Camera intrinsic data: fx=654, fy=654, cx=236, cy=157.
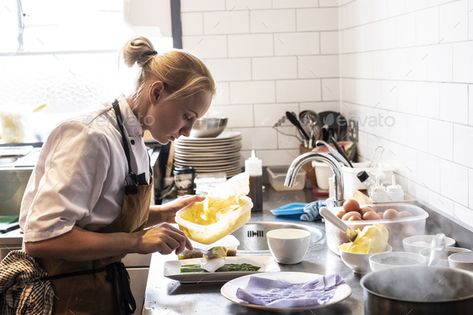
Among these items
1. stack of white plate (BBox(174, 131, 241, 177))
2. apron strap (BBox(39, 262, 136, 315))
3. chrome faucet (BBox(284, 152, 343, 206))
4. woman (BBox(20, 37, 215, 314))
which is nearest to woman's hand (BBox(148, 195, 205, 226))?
woman (BBox(20, 37, 215, 314))

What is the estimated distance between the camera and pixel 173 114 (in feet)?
5.99

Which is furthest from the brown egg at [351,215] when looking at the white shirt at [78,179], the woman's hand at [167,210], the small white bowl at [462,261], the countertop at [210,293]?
the white shirt at [78,179]

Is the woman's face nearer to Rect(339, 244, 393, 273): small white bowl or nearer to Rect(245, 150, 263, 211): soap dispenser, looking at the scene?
Rect(339, 244, 393, 273): small white bowl

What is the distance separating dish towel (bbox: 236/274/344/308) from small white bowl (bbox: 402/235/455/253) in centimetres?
32

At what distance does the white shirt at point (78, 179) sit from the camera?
161 centimetres

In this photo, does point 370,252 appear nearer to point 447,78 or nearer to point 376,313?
point 376,313

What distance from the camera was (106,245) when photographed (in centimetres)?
167

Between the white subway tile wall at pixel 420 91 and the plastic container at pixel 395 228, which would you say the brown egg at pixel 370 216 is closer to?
the plastic container at pixel 395 228

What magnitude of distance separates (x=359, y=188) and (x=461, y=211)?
56cm

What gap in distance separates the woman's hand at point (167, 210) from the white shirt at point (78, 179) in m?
0.30

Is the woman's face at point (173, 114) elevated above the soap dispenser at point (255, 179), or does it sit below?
above

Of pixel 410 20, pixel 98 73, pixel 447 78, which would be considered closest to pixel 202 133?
pixel 98 73

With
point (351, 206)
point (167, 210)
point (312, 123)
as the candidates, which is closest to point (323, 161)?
point (351, 206)

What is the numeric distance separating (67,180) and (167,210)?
556mm
